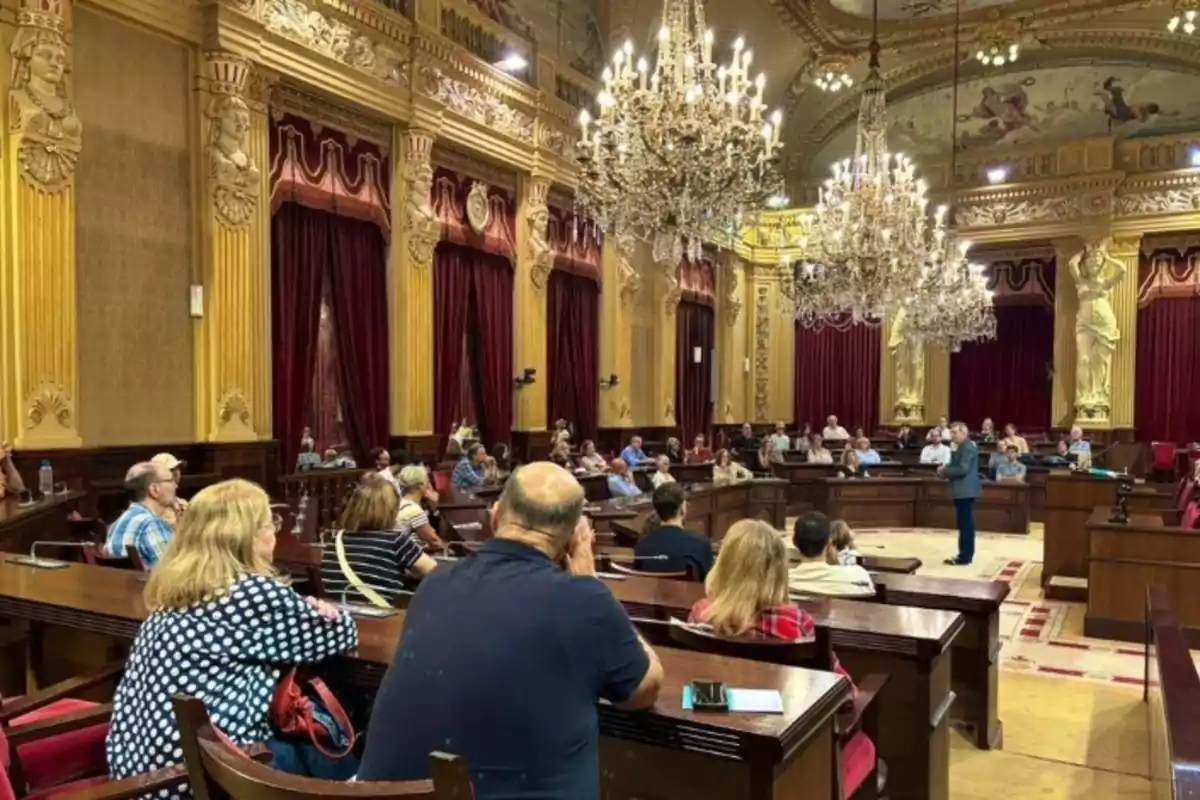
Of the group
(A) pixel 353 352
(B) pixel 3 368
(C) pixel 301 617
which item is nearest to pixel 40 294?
(B) pixel 3 368

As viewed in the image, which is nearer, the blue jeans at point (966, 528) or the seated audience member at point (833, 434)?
the blue jeans at point (966, 528)

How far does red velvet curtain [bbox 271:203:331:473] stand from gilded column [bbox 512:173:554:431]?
3.24m

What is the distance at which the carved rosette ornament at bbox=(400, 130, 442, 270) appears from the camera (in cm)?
991

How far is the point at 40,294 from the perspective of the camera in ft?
21.5

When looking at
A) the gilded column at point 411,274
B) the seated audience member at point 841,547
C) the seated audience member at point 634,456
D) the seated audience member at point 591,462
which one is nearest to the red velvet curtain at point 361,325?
the gilded column at point 411,274

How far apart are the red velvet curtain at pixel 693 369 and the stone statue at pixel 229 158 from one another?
9.03m

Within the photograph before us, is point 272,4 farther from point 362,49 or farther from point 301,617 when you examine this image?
point 301,617

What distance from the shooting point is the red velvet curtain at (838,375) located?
18.4m

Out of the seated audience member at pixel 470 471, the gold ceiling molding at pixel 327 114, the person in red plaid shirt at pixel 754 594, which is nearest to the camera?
the person in red plaid shirt at pixel 754 594

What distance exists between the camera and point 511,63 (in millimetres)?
11211

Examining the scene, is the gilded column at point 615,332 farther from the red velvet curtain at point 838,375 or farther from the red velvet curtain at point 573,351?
the red velvet curtain at point 838,375

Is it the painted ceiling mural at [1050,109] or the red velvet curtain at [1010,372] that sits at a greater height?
the painted ceiling mural at [1050,109]

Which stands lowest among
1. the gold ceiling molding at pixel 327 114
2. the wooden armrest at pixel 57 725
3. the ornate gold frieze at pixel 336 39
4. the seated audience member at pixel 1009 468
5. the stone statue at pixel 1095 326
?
the seated audience member at pixel 1009 468

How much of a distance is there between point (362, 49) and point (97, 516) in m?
5.06
